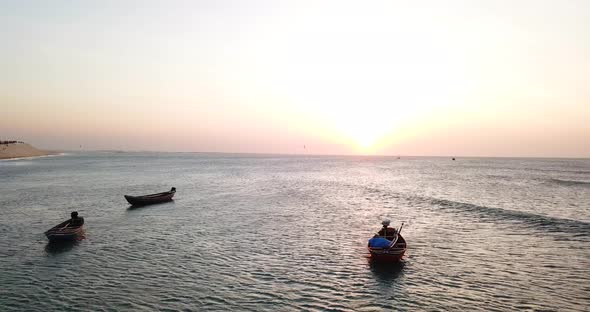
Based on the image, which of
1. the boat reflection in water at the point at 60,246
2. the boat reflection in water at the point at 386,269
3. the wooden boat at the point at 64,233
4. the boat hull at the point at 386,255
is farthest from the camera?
the wooden boat at the point at 64,233

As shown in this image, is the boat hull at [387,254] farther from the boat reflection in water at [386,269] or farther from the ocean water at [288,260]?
the ocean water at [288,260]

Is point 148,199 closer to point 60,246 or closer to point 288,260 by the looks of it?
point 60,246

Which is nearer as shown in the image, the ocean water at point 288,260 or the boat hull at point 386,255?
the ocean water at point 288,260

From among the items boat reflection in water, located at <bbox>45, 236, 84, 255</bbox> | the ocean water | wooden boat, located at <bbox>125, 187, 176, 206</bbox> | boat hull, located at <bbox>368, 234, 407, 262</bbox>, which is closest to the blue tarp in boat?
boat hull, located at <bbox>368, 234, 407, 262</bbox>

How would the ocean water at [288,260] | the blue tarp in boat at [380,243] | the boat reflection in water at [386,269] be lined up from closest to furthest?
the ocean water at [288,260] < the boat reflection in water at [386,269] < the blue tarp in boat at [380,243]

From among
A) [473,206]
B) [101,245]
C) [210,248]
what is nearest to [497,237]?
[473,206]

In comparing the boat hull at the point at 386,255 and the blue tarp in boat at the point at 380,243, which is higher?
the blue tarp in boat at the point at 380,243

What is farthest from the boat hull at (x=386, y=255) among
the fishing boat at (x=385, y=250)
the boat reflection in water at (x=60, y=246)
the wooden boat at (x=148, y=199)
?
the wooden boat at (x=148, y=199)

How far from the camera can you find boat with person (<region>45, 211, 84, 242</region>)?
32062 millimetres

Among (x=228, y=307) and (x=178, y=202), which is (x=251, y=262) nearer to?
(x=228, y=307)

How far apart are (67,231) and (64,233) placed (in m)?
0.34

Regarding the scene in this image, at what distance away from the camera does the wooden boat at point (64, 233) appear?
32031mm

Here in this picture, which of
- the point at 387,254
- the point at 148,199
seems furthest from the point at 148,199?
the point at 387,254

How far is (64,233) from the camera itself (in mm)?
32375
